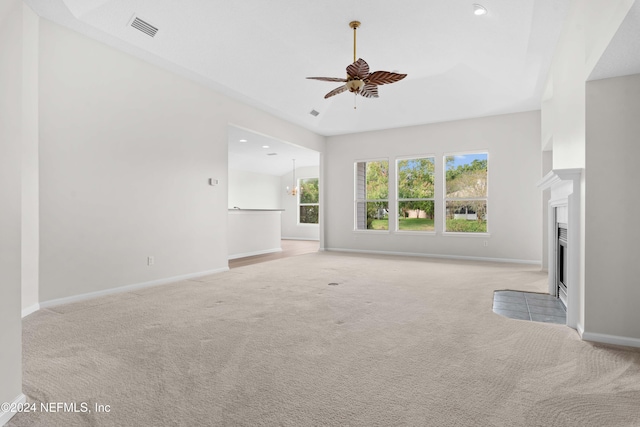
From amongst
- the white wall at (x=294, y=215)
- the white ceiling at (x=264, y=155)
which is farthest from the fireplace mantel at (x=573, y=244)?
the white wall at (x=294, y=215)

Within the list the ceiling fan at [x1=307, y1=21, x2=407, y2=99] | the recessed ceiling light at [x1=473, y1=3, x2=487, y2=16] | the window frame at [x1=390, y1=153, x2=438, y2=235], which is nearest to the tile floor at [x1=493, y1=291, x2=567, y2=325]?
the ceiling fan at [x1=307, y1=21, x2=407, y2=99]

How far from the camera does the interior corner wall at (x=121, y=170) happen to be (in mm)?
3703

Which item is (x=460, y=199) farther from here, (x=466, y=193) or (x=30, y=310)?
(x=30, y=310)

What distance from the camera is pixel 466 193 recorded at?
7.54 m

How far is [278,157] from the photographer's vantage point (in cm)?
1179

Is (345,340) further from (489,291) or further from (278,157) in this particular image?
(278,157)

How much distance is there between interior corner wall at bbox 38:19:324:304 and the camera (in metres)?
3.70

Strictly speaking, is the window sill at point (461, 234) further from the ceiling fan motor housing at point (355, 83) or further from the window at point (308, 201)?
the window at point (308, 201)

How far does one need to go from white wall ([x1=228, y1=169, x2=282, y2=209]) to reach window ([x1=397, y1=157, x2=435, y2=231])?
641 cm

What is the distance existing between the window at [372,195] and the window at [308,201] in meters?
4.50

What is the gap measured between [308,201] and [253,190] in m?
2.19

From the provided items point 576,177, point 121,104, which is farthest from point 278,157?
point 576,177

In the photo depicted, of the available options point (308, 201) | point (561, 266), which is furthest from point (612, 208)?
point (308, 201)

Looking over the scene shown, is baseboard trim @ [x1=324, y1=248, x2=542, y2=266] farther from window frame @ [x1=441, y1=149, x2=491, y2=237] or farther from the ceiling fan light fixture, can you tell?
the ceiling fan light fixture
